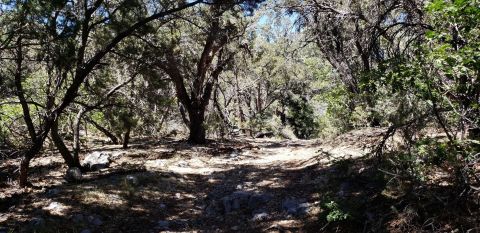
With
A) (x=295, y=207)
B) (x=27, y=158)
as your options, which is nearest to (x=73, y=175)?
(x=27, y=158)

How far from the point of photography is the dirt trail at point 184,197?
7059 millimetres

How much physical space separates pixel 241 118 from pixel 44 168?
18356 mm

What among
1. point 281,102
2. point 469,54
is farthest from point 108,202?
point 281,102

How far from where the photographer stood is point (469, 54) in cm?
453

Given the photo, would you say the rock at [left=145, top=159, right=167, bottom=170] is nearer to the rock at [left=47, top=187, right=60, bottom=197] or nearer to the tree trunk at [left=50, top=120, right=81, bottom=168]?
the tree trunk at [left=50, top=120, right=81, bottom=168]

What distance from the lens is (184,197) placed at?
8.91 m

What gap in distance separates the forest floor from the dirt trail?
0.06ft

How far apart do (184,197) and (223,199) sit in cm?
111

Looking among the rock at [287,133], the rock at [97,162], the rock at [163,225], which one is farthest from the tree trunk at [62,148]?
Answer: the rock at [287,133]

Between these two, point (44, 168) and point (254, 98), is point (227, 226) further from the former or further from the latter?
point (254, 98)

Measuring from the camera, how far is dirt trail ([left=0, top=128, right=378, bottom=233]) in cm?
706

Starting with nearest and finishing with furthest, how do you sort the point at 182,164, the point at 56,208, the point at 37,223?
the point at 37,223 < the point at 56,208 < the point at 182,164

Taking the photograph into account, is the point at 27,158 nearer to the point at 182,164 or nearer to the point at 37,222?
the point at 37,222

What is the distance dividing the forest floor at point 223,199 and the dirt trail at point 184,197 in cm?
2
